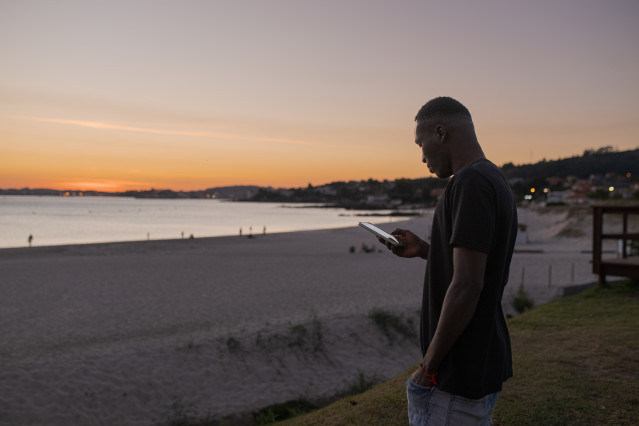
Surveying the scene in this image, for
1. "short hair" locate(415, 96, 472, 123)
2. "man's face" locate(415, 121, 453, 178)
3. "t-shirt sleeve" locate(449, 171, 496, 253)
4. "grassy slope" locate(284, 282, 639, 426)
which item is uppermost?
"short hair" locate(415, 96, 472, 123)

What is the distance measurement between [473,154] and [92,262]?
23481mm

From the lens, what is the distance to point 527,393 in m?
4.43

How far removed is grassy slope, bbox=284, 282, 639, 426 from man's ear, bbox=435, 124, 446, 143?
9.26 ft

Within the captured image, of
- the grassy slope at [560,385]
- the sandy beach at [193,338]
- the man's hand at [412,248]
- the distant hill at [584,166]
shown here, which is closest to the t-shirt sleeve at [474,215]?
the man's hand at [412,248]

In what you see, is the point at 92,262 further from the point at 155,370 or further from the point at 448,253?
the point at 448,253

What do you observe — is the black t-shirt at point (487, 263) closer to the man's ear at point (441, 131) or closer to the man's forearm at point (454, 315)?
the man's forearm at point (454, 315)

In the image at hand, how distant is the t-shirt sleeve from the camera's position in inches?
65.5

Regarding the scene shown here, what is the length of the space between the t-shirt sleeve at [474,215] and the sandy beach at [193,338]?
5.98m

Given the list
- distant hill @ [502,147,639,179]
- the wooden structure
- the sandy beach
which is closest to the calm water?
the sandy beach

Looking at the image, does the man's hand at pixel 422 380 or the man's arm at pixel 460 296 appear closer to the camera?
the man's arm at pixel 460 296

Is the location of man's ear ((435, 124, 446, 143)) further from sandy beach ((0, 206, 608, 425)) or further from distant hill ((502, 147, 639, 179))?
distant hill ((502, 147, 639, 179))

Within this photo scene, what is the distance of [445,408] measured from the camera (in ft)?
6.06

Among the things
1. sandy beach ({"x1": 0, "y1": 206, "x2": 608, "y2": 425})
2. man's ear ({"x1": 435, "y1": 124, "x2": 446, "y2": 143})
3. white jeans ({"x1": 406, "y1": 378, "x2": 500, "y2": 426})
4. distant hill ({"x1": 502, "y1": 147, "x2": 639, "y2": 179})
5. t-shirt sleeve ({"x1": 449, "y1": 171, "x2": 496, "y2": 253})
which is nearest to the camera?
t-shirt sleeve ({"x1": 449, "y1": 171, "x2": 496, "y2": 253})

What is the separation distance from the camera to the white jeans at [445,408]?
6.02 feet
